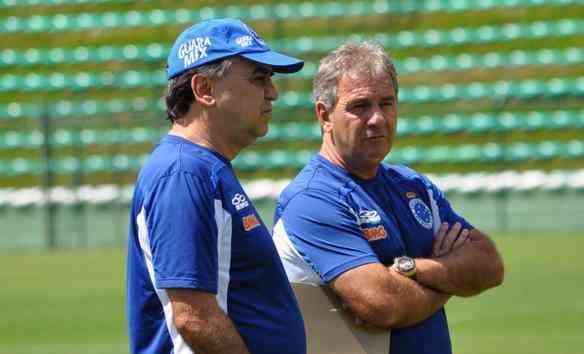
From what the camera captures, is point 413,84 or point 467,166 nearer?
point 467,166

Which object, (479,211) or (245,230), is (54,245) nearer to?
(479,211)

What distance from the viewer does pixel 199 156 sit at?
12.1 feet

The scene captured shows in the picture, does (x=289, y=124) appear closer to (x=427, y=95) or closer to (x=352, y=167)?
(x=427, y=95)

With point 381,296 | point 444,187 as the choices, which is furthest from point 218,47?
point 444,187

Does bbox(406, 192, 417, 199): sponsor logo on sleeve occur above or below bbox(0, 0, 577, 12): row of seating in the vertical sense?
above

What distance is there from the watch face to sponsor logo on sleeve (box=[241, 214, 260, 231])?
862 mm

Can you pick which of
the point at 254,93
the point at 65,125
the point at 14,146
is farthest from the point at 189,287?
the point at 14,146

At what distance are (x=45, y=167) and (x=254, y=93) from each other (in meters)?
15.8

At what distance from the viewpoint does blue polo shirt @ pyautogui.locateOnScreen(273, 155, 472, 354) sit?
4.43 meters

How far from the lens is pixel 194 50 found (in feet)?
12.4

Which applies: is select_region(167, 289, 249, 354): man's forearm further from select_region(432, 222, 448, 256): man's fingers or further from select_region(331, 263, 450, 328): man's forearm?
select_region(432, 222, 448, 256): man's fingers

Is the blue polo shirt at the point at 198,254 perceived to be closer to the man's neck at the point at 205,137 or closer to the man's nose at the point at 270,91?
the man's neck at the point at 205,137

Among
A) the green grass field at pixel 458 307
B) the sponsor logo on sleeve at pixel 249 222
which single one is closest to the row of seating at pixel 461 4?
the green grass field at pixel 458 307

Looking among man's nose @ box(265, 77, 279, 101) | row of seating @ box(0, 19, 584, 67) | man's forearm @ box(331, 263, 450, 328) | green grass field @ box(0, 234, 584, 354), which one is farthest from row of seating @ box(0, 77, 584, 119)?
man's nose @ box(265, 77, 279, 101)
